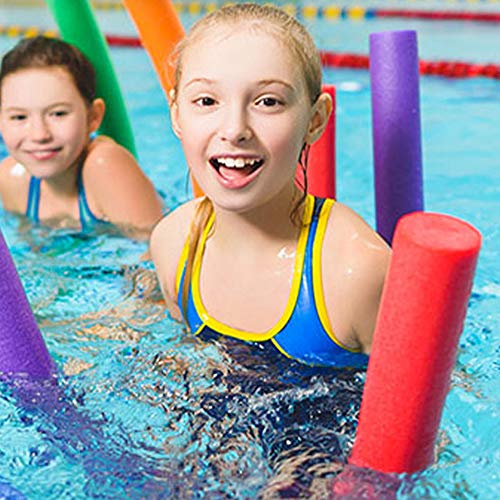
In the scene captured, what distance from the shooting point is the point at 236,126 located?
1.34 meters

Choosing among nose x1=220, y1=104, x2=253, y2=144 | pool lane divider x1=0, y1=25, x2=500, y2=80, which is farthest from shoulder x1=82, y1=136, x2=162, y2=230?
pool lane divider x1=0, y1=25, x2=500, y2=80

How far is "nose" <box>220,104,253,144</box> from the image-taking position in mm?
1345

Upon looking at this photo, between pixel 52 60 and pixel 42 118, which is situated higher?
pixel 52 60

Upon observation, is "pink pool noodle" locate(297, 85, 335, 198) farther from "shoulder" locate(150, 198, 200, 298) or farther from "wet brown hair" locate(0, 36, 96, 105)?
"wet brown hair" locate(0, 36, 96, 105)

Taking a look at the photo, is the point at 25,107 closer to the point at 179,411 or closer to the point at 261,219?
the point at 261,219

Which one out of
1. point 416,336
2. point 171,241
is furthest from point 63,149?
point 416,336

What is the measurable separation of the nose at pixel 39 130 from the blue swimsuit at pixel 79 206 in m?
0.22

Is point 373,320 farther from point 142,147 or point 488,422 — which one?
point 142,147

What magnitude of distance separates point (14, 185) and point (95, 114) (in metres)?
0.42

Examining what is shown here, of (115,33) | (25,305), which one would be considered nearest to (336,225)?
(25,305)

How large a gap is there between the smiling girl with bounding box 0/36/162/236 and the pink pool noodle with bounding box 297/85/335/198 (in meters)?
0.80

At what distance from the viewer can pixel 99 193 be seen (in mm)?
2584

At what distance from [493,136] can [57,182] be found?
2.21 meters

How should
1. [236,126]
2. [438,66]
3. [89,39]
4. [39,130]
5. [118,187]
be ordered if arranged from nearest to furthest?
[236,126]
[39,130]
[118,187]
[89,39]
[438,66]
